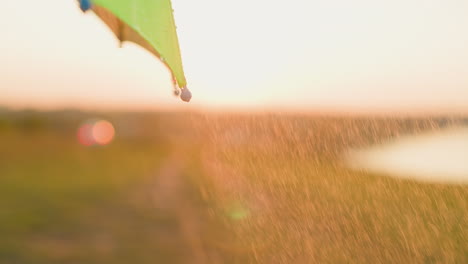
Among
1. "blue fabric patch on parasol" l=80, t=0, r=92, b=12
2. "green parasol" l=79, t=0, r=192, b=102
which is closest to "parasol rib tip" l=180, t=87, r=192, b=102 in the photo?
"green parasol" l=79, t=0, r=192, b=102

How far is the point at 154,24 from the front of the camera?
156 centimetres

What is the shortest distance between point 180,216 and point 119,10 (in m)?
6.86

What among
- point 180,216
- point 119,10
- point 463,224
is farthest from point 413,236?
point 119,10

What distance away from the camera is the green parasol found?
4.56 feet

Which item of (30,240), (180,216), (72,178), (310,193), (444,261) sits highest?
(444,261)

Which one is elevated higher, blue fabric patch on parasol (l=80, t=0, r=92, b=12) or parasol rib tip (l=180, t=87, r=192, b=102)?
blue fabric patch on parasol (l=80, t=0, r=92, b=12)

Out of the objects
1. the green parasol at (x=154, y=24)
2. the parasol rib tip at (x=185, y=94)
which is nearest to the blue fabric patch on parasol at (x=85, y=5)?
the green parasol at (x=154, y=24)

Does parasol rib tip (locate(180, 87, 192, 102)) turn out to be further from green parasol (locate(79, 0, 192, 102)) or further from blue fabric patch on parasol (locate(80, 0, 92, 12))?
blue fabric patch on parasol (locate(80, 0, 92, 12))

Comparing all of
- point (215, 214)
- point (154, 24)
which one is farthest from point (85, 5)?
point (215, 214)

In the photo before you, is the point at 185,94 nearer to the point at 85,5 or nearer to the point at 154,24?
the point at 154,24

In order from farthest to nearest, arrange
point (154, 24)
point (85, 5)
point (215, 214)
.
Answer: point (215, 214) → point (154, 24) → point (85, 5)

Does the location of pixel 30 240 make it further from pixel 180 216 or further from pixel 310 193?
pixel 310 193

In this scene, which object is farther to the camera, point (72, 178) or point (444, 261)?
point (72, 178)

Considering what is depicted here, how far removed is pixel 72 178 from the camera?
1212cm
